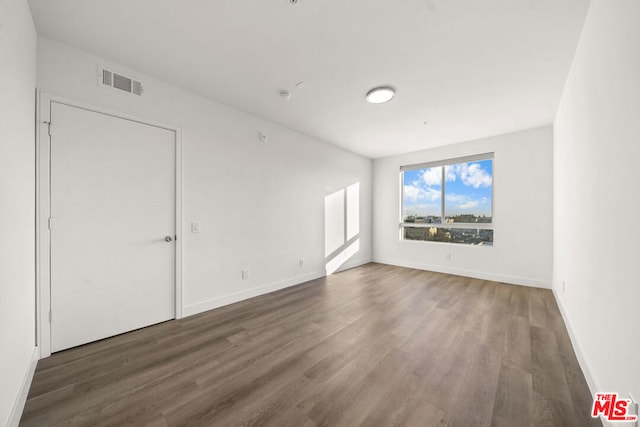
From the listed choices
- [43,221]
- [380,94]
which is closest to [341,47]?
[380,94]

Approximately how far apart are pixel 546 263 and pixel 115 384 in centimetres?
550

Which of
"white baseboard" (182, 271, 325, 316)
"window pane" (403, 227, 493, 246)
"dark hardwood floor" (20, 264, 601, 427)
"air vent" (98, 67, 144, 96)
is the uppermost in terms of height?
"air vent" (98, 67, 144, 96)

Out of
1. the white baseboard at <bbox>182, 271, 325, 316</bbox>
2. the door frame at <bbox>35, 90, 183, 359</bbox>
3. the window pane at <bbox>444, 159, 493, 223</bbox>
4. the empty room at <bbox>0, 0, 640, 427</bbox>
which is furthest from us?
the window pane at <bbox>444, 159, 493, 223</bbox>

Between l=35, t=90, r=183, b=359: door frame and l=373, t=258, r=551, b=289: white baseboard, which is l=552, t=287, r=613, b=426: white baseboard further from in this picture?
l=35, t=90, r=183, b=359: door frame

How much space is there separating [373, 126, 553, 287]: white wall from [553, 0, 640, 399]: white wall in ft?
6.62

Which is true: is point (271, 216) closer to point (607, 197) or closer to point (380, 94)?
point (380, 94)

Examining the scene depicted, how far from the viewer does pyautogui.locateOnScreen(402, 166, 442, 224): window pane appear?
502cm

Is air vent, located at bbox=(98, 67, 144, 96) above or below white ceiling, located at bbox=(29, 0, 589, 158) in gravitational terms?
below

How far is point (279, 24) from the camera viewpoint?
5.98 feet

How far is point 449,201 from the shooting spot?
4.85 metres

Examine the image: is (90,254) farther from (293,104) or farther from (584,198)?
(584,198)

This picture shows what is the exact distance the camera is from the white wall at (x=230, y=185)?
7.34 ft

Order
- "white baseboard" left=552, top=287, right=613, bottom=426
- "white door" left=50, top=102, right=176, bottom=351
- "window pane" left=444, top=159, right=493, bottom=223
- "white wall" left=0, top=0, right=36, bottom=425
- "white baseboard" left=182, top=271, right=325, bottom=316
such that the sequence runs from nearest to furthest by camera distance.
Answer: "white wall" left=0, top=0, right=36, bottom=425 → "white baseboard" left=552, top=287, right=613, bottom=426 → "white door" left=50, top=102, right=176, bottom=351 → "white baseboard" left=182, top=271, right=325, bottom=316 → "window pane" left=444, top=159, right=493, bottom=223

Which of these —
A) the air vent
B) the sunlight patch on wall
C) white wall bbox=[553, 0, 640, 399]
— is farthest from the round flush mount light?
the air vent
